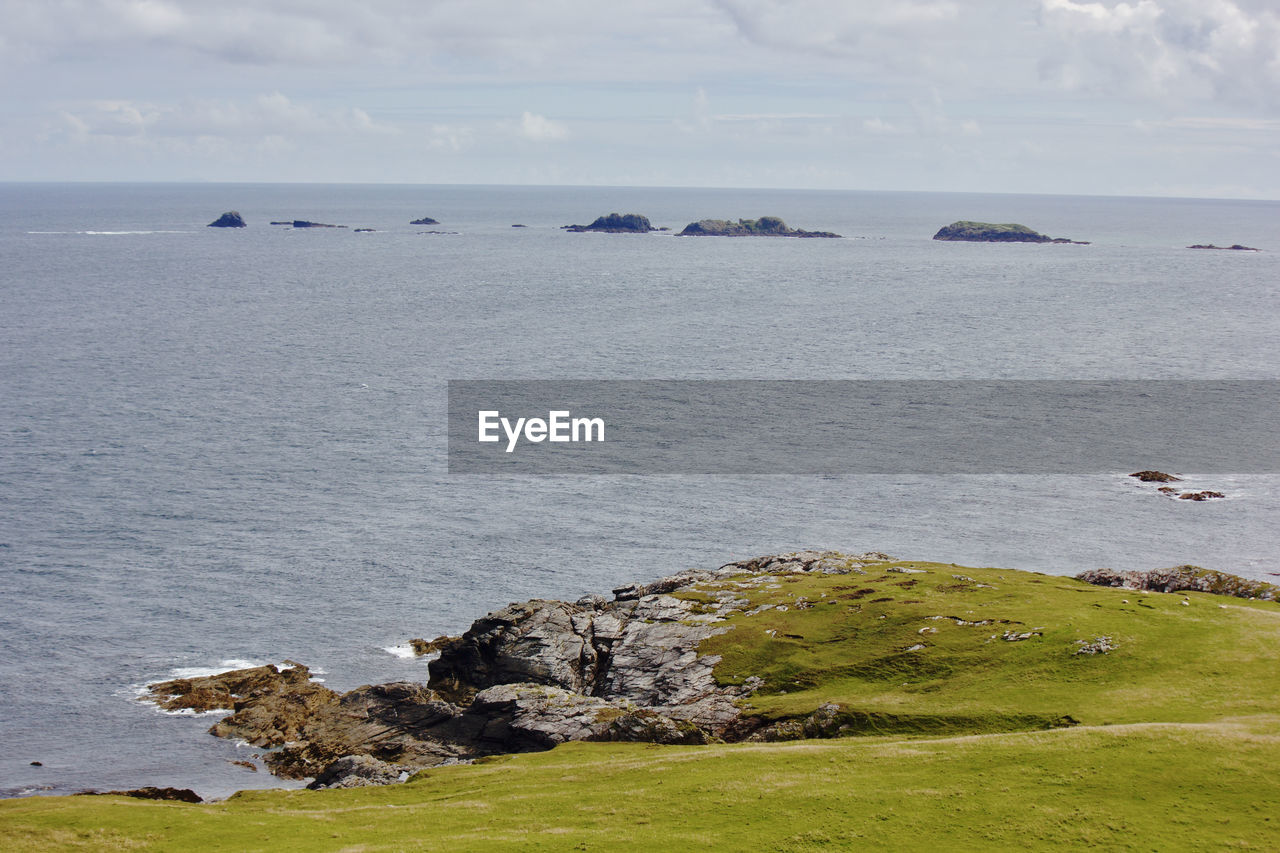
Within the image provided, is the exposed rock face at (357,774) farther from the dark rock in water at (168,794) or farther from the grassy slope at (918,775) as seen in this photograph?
the dark rock in water at (168,794)

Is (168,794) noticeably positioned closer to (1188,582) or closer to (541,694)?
(541,694)

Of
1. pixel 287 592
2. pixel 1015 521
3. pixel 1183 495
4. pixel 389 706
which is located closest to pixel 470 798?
pixel 389 706

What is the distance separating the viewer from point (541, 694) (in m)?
63.8

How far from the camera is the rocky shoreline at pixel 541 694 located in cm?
5918

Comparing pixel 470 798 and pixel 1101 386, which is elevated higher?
pixel 1101 386

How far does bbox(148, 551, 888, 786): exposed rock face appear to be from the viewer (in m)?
60.2

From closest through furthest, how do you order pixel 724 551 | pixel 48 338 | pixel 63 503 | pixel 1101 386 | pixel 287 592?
pixel 287 592 → pixel 724 551 → pixel 63 503 → pixel 1101 386 → pixel 48 338

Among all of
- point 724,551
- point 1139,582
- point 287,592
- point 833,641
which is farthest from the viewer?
point 724,551

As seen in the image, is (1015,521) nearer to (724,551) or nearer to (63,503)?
(724,551)

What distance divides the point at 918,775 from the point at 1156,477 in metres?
92.5

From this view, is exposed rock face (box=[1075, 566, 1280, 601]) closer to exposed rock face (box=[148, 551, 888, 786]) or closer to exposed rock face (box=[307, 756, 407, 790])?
exposed rock face (box=[148, 551, 888, 786])

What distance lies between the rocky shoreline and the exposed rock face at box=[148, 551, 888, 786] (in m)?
0.10

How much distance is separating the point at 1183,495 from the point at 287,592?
313 feet

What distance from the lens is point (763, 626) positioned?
70.4 m
